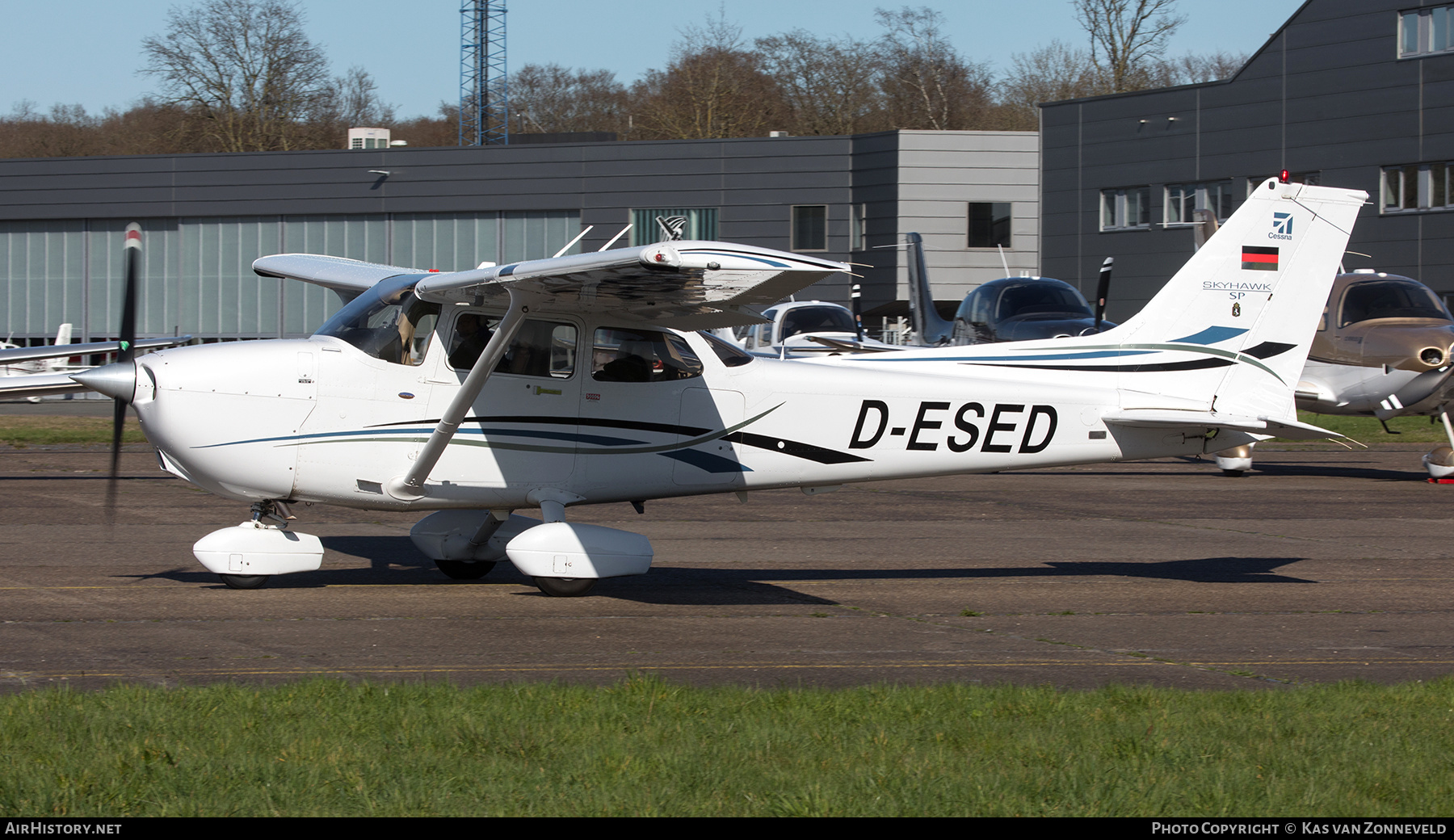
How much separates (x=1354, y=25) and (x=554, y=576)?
115 feet

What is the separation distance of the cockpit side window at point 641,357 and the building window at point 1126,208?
113 feet

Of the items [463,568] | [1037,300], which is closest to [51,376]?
[463,568]

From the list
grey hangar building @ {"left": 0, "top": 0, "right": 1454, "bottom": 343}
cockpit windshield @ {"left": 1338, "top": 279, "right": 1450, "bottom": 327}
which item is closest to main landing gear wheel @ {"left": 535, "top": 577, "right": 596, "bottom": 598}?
cockpit windshield @ {"left": 1338, "top": 279, "right": 1450, "bottom": 327}

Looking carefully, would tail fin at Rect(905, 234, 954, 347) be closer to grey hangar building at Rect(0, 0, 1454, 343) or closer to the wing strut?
grey hangar building at Rect(0, 0, 1454, 343)

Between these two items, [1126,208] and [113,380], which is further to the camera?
[1126,208]

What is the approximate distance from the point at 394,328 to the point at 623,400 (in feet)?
5.18

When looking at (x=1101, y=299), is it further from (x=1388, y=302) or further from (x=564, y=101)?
(x=564, y=101)

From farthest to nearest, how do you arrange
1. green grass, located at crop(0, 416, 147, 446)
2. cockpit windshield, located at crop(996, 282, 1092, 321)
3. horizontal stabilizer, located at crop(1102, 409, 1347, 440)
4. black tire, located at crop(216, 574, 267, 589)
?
green grass, located at crop(0, 416, 147, 446), cockpit windshield, located at crop(996, 282, 1092, 321), horizontal stabilizer, located at crop(1102, 409, 1347, 440), black tire, located at crop(216, 574, 267, 589)

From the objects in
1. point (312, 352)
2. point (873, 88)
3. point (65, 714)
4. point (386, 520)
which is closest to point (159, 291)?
point (873, 88)

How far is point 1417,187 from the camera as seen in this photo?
3484 centimetres

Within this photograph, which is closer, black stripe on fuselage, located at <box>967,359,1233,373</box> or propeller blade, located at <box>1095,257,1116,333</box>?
black stripe on fuselage, located at <box>967,359,1233,373</box>

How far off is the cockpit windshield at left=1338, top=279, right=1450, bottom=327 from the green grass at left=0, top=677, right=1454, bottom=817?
38.1 feet

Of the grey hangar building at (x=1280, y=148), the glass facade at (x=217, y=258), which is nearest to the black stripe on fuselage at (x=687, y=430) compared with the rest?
the grey hangar building at (x=1280, y=148)

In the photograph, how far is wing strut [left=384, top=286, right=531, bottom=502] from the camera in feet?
26.3
